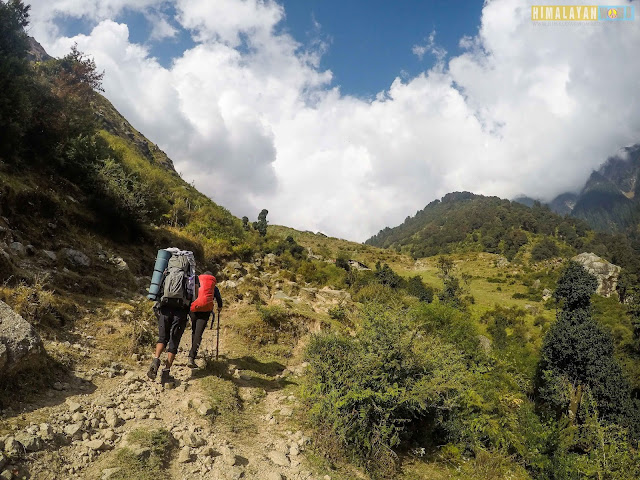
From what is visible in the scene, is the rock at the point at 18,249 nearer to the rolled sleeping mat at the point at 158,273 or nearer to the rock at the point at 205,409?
the rolled sleeping mat at the point at 158,273

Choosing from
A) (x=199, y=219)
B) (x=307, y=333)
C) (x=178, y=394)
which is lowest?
(x=178, y=394)

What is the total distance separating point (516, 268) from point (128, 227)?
253 ft

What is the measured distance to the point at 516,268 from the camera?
236 feet

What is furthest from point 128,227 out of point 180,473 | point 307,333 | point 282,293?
point 180,473

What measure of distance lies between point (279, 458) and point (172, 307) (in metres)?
2.78

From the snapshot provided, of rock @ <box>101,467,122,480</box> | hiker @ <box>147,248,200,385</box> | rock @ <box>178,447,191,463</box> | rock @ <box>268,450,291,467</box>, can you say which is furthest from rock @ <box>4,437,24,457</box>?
rock @ <box>268,450,291,467</box>

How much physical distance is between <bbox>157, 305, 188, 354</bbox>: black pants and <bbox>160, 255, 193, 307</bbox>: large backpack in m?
0.15

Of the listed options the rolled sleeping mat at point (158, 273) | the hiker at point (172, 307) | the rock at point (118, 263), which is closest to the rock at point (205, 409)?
the hiker at point (172, 307)

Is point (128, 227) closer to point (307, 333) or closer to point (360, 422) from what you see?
point (307, 333)

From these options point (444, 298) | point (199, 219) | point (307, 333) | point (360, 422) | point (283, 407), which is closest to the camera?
point (360, 422)

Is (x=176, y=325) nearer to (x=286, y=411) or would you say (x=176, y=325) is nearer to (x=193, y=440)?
(x=193, y=440)

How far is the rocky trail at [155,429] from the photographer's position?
317 cm

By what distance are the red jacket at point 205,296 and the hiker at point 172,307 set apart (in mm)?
724

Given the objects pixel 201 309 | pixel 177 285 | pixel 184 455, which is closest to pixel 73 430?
pixel 184 455
